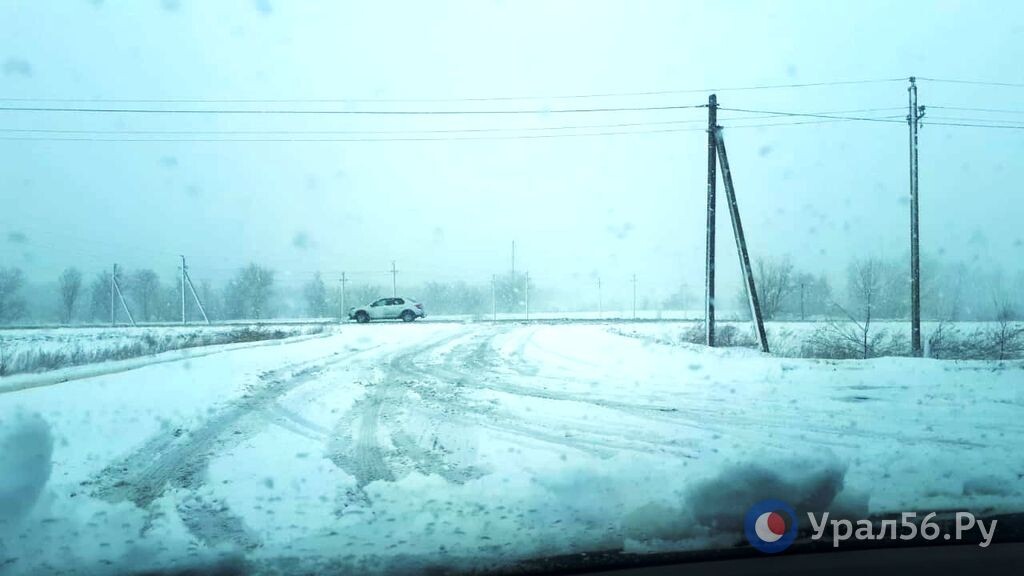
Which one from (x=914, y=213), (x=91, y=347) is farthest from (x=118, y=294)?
(x=914, y=213)

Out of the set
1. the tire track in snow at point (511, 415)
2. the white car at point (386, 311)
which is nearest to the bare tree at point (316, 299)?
the white car at point (386, 311)

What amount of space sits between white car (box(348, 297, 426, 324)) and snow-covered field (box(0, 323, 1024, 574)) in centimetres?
2340

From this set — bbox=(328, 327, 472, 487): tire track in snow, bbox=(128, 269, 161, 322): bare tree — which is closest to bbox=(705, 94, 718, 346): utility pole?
bbox=(328, 327, 472, 487): tire track in snow

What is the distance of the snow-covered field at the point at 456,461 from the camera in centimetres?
500

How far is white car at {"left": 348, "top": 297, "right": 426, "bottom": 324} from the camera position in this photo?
3719 centimetres

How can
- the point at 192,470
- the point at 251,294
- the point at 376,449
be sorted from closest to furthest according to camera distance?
the point at 192,470 < the point at 376,449 < the point at 251,294

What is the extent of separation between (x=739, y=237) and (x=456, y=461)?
1455 centimetres

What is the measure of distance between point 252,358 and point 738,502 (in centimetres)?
1360

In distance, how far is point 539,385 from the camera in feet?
41.9

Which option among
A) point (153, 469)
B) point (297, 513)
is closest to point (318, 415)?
point (153, 469)

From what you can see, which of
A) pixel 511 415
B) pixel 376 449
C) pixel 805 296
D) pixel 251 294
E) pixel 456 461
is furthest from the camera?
pixel 805 296

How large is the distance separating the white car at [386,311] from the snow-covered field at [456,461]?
23.4 m

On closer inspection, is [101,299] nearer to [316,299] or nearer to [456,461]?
[316,299]

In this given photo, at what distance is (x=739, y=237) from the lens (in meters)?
19.5
